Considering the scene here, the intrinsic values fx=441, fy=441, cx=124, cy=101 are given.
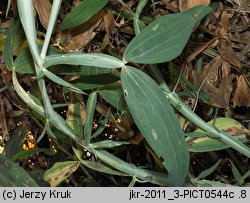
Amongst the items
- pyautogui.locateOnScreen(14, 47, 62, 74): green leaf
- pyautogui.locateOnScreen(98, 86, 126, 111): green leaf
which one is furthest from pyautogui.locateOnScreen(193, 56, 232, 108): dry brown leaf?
pyautogui.locateOnScreen(14, 47, 62, 74): green leaf

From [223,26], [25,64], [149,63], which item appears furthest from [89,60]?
[223,26]

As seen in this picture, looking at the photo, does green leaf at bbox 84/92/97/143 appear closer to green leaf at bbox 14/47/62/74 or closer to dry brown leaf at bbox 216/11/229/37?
green leaf at bbox 14/47/62/74

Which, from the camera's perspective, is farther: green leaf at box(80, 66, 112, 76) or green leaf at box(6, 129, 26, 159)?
green leaf at box(6, 129, 26, 159)

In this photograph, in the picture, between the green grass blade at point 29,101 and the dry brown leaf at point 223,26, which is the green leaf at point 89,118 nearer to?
the green grass blade at point 29,101

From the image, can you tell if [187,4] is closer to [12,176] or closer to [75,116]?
[75,116]

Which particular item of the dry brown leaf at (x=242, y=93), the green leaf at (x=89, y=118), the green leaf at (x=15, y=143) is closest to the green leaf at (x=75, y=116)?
the green leaf at (x=89, y=118)

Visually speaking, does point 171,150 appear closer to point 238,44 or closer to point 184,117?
point 184,117

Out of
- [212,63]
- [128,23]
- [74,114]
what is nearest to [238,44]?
[212,63]
